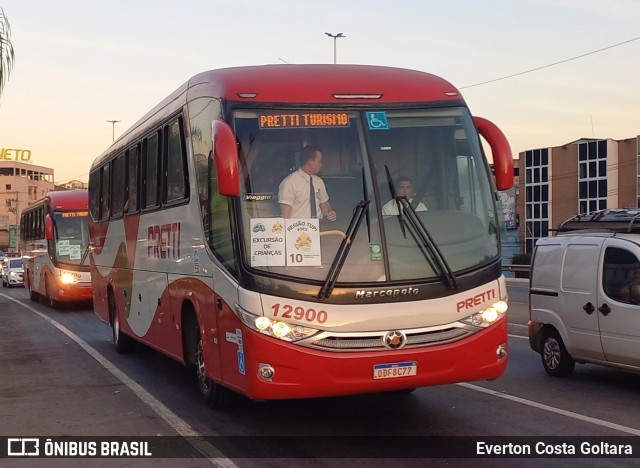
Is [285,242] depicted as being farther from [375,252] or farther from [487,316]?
[487,316]

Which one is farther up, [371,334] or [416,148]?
[416,148]

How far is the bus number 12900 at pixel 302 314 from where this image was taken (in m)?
7.11

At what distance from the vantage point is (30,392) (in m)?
10.8

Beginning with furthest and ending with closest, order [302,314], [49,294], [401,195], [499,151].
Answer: [49,294] → [499,151] → [401,195] → [302,314]

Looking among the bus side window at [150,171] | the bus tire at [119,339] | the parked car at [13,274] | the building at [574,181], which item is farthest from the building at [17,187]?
the bus side window at [150,171]

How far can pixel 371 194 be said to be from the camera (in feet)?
24.6

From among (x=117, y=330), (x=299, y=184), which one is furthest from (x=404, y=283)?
(x=117, y=330)

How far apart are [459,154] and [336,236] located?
1.51 m

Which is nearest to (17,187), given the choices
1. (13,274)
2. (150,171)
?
(13,274)

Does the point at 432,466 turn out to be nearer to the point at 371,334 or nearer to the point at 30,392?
the point at 371,334

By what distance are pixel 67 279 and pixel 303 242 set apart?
725 inches

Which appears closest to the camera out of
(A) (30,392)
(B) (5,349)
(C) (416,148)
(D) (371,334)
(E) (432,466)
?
(E) (432,466)

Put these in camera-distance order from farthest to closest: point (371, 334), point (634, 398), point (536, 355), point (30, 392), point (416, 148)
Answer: point (536, 355) < point (30, 392) < point (634, 398) < point (416, 148) < point (371, 334)

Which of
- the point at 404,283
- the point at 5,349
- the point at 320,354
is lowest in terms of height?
the point at 5,349
